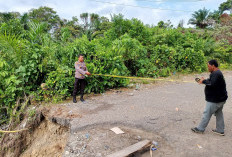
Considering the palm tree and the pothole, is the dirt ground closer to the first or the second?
the pothole

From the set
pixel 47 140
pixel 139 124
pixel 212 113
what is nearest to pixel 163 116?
pixel 139 124

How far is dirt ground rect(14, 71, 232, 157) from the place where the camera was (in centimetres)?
293

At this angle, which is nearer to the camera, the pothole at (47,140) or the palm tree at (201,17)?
the pothole at (47,140)

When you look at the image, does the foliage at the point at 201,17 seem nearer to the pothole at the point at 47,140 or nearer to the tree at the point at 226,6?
the tree at the point at 226,6

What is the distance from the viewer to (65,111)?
448cm

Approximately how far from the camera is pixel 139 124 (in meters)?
3.78

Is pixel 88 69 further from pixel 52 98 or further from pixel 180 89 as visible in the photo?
pixel 180 89

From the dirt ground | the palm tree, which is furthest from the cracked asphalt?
the palm tree

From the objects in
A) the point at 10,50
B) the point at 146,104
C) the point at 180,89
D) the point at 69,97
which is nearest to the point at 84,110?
the point at 69,97

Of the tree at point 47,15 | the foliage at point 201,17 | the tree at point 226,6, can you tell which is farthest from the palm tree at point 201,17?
the tree at point 47,15

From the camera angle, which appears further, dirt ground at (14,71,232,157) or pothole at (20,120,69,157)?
pothole at (20,120,69,157)

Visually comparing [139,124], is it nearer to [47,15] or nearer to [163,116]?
[163,116]

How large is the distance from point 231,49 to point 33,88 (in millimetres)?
15068

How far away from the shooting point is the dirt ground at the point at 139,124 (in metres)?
2.93
